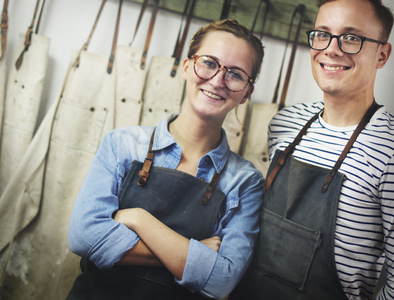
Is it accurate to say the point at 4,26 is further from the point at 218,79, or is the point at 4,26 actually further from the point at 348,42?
the point at 348,42

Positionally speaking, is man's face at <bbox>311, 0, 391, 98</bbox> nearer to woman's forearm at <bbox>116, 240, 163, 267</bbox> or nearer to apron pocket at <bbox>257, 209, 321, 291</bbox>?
apron pocket at <bbox>257, 209, 321, 291</bbox>

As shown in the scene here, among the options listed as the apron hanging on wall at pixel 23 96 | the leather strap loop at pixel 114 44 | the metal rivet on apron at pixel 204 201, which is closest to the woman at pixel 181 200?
the metal rivet on apron at pixel 204 201

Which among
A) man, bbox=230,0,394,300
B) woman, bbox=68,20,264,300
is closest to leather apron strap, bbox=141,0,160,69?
woman, bbox=68,20,264,300

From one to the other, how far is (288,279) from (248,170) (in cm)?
43

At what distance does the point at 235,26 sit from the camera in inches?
47.9

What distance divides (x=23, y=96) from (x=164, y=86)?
2.56 feet

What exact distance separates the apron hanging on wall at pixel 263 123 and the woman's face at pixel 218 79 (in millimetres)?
497

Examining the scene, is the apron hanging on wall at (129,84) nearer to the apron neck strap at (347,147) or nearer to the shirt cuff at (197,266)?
the shirt cuff at (197,266)

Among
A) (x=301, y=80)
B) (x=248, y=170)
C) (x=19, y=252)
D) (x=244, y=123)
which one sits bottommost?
(x=19, y=252)

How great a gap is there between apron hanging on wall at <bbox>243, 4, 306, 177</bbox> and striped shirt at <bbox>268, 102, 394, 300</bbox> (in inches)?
19.4

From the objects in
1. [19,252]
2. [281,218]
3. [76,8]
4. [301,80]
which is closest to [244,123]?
[301,80]

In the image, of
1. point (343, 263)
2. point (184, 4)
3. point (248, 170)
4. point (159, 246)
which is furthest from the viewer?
point (184, 4)

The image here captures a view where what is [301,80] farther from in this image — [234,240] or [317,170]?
[234,240]

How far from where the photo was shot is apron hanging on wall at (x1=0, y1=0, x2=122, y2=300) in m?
1.71
